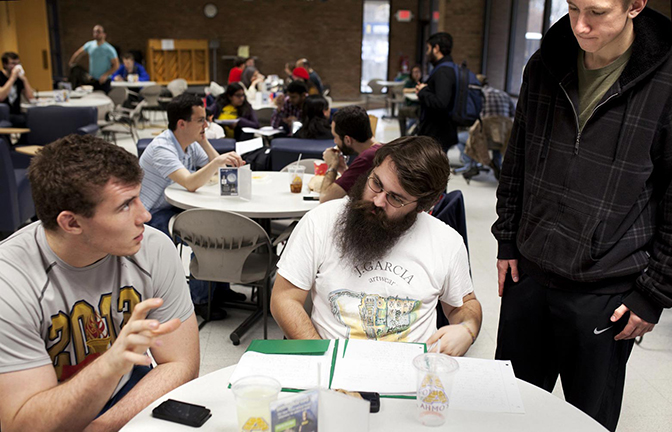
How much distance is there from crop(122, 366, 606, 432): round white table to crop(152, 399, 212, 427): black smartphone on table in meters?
0.01

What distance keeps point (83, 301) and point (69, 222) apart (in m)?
0.23

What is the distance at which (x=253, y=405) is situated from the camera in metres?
1.25

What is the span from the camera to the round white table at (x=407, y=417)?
1.35 metres

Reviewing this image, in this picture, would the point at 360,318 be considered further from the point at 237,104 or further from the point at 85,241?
the point at 237,104

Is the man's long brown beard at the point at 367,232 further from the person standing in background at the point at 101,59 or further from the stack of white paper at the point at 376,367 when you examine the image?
the person standing in background at the point at 101,59

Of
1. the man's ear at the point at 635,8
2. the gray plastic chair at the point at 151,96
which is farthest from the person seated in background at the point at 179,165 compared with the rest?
the gray plastic chair at the point at 151,96

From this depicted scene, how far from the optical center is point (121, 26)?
1496cm

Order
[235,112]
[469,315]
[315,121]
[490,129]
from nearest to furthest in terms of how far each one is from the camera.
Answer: [469,315] < [315,121] < [235,112] < [490,129]

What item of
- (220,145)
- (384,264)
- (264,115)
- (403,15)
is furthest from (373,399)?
(403,15)

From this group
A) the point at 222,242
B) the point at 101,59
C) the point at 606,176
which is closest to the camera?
the point at 606,176

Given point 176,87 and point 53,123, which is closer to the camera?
point 53,123

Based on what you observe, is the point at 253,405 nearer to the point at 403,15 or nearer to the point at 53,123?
the point at 53,123

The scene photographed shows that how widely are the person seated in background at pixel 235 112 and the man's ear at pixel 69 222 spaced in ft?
17.1

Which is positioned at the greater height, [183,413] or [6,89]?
[6,89]
